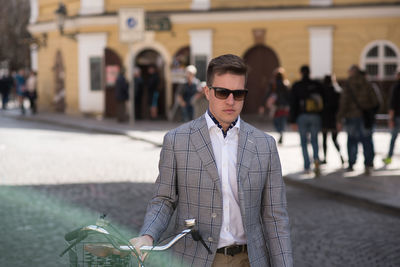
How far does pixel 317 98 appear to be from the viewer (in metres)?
12.5

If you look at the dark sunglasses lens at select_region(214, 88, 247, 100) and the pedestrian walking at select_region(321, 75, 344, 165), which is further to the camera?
the pedestrian walking at select_region(321, 75, 344, 165)

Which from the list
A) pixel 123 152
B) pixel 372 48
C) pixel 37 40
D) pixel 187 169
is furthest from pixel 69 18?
pixel 187 169

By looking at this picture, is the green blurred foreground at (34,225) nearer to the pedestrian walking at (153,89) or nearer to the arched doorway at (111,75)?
the pedestrian walking at (153,89)

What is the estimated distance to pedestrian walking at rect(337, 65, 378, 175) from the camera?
12828 mm

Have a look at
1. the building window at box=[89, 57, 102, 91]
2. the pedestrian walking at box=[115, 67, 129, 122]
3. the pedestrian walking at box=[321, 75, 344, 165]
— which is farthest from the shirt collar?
the building window at box=[89, 57, 102, 91]

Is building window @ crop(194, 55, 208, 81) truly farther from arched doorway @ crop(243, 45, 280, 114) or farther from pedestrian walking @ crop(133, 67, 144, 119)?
pedestrian walking @ crop(133, 67, 144, 119)

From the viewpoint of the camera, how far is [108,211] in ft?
29.8

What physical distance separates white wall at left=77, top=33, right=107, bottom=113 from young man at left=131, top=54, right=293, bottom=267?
2751 cm

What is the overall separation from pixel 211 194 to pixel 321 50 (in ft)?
82.3

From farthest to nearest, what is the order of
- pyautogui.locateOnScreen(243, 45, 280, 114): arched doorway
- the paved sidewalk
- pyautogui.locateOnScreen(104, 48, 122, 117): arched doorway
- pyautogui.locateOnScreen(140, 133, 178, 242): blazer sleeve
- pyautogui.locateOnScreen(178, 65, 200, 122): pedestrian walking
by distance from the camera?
pyautogui.locateOnScreen(104, 48, 122, 117): arched doorway
pyautogui.locateOnScreen(243, 45, 280, 114): arched doorway
pyautogui.locateOnScreen(178, 65, 200, 122): pedestrian walking
the paved sidewalk
pyautogui.locateOnScreen(140, 133, 178, 242): blazer sleeve

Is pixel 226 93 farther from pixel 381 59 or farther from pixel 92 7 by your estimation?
pixel 92 7

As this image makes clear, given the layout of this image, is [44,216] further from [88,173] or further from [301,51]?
[301,51]

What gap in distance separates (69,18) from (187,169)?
29.1 m

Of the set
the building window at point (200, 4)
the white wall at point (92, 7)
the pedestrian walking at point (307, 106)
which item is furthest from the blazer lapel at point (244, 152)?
the white wall at point (92, 7)
